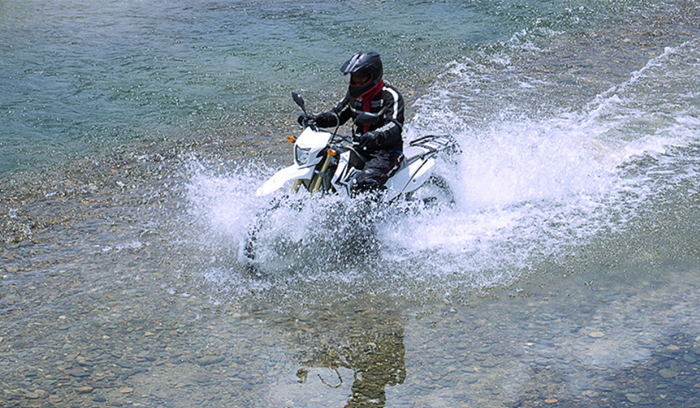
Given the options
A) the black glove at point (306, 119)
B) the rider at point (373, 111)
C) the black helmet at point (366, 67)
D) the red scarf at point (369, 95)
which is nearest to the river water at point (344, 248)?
the rider at point (373, 111)

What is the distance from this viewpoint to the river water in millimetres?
4918

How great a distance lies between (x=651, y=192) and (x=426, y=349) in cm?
484

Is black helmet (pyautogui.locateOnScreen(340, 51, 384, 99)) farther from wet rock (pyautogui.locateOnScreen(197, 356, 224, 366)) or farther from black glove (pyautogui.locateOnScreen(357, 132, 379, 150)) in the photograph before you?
wet rock (pyautogui.locateOnScreen(197, 356, 224, 366))

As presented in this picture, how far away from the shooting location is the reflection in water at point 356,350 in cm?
486

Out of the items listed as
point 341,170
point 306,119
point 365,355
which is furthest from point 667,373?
point 306,119

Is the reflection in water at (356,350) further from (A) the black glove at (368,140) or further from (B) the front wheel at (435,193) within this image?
(B) the front wheel at (435,193)

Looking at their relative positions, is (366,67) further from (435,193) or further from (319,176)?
(435,193)

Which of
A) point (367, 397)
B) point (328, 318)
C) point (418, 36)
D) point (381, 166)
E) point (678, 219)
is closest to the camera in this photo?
point (367, 397)

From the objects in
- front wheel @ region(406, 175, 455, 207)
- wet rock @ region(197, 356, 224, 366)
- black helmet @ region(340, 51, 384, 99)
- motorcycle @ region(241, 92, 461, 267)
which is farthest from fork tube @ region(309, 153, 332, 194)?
wet rock @ region(197, 356, 224, 366)

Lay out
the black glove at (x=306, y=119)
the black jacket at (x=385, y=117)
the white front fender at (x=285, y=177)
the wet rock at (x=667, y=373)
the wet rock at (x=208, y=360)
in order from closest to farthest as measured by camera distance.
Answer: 1. the wet rock at (x=667, y=373)
2. the wet rock at (x=208, y=360)
3. the white front fender at (x=285, y=177)
4. the black jacket at (x=385, y=117)
5. the black glove at (x=306, y=119)

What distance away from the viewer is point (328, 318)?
18.8 feet

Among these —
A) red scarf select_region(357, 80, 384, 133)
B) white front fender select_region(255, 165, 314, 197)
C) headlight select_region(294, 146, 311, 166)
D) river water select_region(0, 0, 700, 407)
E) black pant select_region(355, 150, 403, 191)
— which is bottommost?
river water select_region(0, 0, 700, 407)

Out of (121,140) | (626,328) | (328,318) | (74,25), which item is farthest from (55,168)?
(74,25)

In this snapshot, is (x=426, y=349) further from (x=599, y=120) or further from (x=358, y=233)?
(x=599, y=120)
